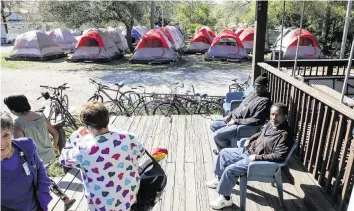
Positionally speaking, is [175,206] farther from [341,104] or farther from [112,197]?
[341,104]

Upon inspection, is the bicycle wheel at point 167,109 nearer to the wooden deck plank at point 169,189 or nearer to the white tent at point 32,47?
the wooden deck plank at point 169,189

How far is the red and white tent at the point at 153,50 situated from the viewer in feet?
48.4

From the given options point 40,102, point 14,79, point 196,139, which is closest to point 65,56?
point 14,79

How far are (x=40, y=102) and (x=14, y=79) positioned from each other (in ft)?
13.3

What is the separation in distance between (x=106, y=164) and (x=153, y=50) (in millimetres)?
13480

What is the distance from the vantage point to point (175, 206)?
2883 millimetres

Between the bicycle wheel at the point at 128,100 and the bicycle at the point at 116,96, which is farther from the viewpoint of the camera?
the bicycle wheel at the point at 128,100

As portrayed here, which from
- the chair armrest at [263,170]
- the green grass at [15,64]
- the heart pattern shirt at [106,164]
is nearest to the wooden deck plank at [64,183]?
the heart pattern shirt at [106,164]

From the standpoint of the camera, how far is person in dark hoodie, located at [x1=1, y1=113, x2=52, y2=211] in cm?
183

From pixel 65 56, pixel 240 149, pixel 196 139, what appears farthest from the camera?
pixel 65 56

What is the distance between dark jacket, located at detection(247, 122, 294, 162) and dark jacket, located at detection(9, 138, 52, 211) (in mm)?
1746

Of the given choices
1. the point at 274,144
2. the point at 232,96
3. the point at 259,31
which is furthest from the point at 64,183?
the point at 259,31

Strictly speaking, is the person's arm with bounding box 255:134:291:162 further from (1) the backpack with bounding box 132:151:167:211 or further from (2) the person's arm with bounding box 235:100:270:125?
(1) the backpack with bounding box 132:151:167:211

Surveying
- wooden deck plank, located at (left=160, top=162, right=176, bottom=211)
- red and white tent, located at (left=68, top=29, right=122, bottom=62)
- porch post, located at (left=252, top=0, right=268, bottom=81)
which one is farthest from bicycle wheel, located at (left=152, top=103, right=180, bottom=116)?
red and white tent, located at (left=68, top=29, right=122, bottom=62)
